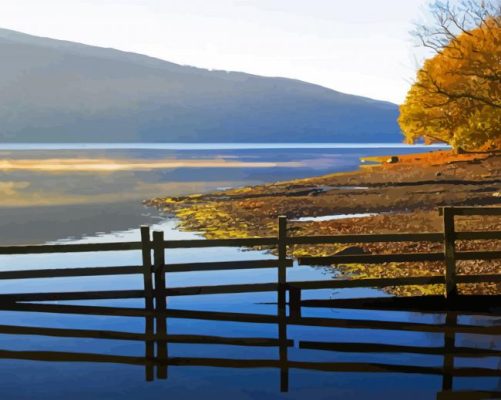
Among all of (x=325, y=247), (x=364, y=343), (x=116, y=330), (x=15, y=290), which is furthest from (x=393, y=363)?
(x=325, y=247)

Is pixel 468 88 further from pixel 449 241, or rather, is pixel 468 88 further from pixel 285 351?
pixel 285 351

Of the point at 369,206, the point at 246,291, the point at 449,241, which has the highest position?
the point at 449,241

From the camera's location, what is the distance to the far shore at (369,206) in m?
27.3

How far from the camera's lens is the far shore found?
27281 millimetres

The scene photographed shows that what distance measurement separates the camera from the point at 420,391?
12203 millimetres

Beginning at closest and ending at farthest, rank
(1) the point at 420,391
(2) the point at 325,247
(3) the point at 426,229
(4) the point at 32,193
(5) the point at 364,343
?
(1) the point at 420,391 → (5) the point at 364,343 → (2) the point at 325,247 → (3) the point at 426,229 → (4) the point at 32,193

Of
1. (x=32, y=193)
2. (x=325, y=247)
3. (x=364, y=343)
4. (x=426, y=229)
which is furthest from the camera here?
(x=32, y=193)

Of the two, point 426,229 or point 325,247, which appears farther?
point 426,229

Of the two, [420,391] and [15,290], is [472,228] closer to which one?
[15,290]

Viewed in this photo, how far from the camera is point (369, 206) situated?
47.9 meters

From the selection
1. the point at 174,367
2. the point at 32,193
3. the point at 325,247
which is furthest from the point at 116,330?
the point at 32,193

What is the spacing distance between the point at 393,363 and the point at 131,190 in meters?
71.1

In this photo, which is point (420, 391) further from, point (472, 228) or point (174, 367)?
point (472, 228)

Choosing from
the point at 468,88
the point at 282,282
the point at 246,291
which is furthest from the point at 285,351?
the point at 468,88
